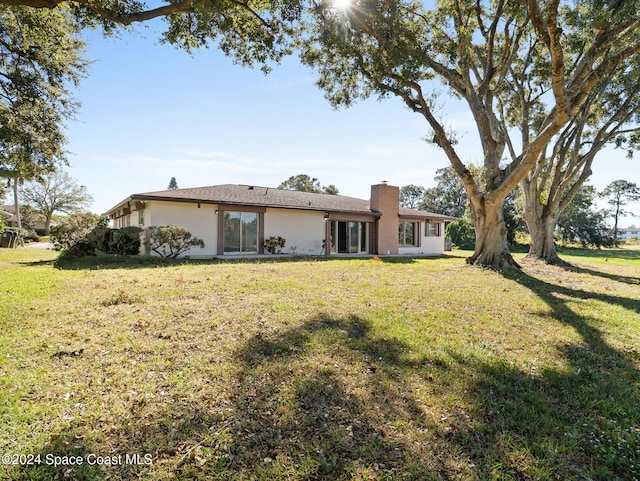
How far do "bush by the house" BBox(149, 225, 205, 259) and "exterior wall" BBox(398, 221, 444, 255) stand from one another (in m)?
13.1

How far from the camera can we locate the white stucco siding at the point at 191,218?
1415 cm

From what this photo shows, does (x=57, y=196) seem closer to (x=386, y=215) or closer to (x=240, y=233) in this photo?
(x=240, y=233)

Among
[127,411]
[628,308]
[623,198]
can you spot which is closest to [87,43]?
[127,411]

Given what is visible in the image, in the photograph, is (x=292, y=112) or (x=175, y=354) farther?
(x=292, y=112)

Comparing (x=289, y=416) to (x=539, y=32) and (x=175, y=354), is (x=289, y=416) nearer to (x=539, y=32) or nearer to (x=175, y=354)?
(x=175, y=354)

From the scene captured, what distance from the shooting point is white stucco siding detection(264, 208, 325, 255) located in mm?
16922

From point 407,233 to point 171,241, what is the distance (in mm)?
14869

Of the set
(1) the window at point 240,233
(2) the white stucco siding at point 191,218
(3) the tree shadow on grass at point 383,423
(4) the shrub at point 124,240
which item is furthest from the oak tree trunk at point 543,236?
(4) the shrub at point 124,240

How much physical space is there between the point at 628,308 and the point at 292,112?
525 inches

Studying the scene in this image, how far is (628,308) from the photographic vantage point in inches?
265

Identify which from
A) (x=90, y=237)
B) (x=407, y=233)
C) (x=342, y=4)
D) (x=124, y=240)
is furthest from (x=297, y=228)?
(x=342, y=4)

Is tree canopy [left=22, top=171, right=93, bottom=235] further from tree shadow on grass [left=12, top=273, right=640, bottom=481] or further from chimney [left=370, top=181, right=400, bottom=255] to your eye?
tree shadow on grass [left=12, top=273, right=640, bottom=481]

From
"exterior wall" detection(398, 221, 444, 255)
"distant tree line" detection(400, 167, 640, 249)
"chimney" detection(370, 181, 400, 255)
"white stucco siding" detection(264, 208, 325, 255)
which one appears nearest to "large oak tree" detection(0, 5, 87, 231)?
"white stucco siding" detection(264, 208, 325, 255)

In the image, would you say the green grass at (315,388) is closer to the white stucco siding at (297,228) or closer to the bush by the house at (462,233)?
the white stucco siding at (297,228)
